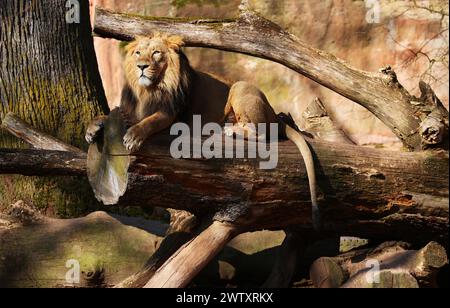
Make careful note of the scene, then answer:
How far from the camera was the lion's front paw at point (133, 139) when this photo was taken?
4.76 metres

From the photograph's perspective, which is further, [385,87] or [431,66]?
[431,66]

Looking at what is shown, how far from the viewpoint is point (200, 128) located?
571cm

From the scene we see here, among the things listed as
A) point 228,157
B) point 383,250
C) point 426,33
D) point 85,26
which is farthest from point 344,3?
point 228,157

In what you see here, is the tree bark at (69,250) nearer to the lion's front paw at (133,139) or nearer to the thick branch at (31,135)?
the thick branch at (31,135)

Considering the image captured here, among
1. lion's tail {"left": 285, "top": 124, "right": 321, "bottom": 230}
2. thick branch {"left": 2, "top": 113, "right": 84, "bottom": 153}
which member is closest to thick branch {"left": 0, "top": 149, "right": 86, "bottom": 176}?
thick branch {"left": 2, "top": 113, "right": 84, "bottom": 153}

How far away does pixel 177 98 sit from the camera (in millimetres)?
5539

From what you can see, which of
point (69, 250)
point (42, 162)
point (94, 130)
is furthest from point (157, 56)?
point (69, 250)

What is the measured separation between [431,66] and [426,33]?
1019mm

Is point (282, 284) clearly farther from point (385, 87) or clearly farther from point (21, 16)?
point (21, 16)

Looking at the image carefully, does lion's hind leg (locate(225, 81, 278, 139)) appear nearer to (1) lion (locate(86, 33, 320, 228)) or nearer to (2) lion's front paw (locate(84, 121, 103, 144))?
(1) lion (locate(86, 33, 320, 228))

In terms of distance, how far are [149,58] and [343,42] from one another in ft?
18.3

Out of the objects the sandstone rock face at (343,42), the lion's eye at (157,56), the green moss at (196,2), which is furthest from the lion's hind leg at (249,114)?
the green moss at (196,2)

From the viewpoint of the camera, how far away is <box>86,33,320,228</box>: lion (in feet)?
17.9

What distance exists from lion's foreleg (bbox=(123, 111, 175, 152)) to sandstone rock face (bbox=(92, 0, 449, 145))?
209 inches
